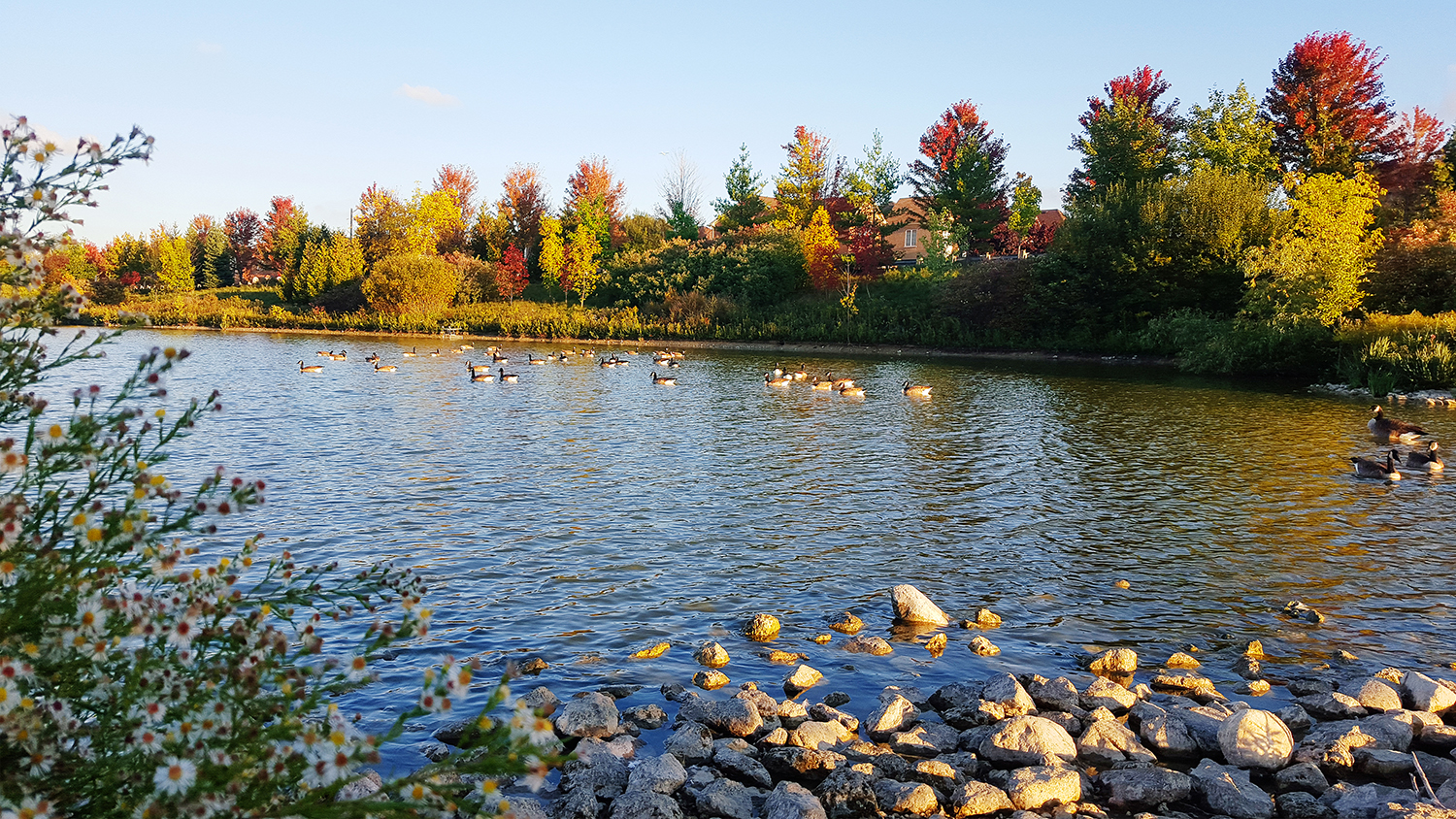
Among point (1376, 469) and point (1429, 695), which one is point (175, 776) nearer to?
point (1429, 695)

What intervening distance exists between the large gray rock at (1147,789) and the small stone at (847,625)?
11.6 ft

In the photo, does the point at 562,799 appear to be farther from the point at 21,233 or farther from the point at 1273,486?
the point at 1273,486

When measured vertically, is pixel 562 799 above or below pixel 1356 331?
below

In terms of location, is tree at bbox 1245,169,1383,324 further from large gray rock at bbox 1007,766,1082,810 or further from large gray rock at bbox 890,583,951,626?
large gray rock at bbox 1007,766,1082,810

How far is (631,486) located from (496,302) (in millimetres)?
58784

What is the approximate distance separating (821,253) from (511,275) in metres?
27.0

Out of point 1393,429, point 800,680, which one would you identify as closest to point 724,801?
point 800,680

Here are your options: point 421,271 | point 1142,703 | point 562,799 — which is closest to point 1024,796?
point 1142,703

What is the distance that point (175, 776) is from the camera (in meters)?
2.84

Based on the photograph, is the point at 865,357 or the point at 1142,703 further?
the point at 865,357

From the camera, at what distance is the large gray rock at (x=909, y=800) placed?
6.26 metres

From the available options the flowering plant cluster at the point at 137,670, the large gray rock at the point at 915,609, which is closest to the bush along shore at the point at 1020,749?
the large gray rock at the point at 915,609

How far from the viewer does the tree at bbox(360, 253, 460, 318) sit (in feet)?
228

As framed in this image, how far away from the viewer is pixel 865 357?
49719mm
